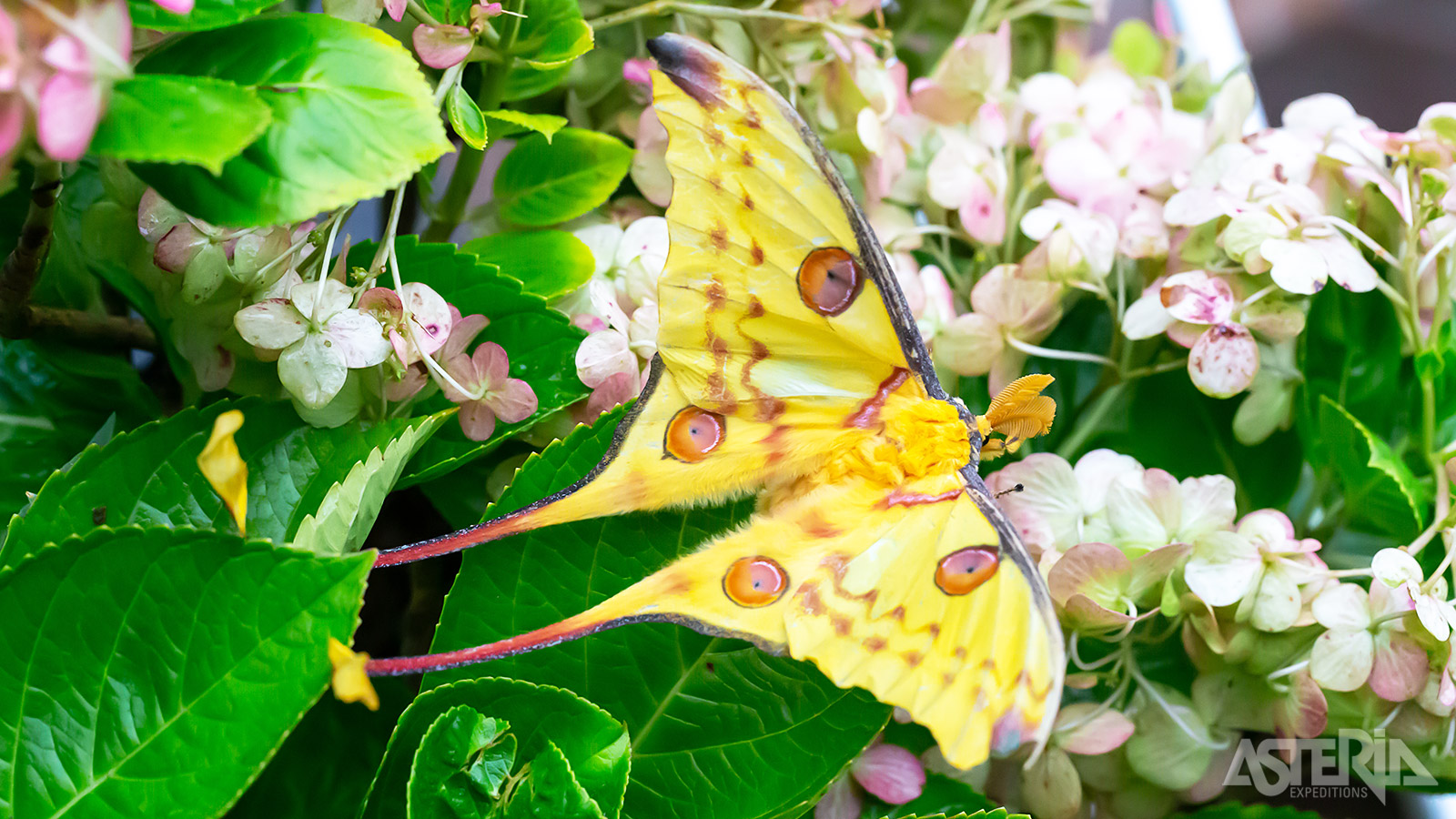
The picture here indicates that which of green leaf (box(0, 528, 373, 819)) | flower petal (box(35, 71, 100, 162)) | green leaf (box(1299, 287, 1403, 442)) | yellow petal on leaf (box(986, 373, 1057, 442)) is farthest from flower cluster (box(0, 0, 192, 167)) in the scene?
green leaf (box(1299, 287, 1403, 442))

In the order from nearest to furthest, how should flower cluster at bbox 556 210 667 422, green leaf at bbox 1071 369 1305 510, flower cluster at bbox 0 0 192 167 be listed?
flower cluster at bbox 0 0 192 167 < flower cluster at bbox 556 210 667 422 < green leaf at bbox 1071 369 1305 510

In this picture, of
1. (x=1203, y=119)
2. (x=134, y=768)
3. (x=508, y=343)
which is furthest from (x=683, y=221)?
(x=1203, y=119)

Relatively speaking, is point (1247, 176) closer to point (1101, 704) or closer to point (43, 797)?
point (1101, 704)

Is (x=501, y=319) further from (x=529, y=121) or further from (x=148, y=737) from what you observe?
(x=148, y=737)

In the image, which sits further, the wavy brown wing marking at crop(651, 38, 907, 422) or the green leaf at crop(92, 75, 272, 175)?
the wavy brown wing marking at crop(651, 38, 907, 422)

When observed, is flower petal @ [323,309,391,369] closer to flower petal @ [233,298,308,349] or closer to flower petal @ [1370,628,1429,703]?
flower petal @ [233,298,308,349]

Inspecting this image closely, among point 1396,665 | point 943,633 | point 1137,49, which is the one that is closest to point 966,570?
point 943,633

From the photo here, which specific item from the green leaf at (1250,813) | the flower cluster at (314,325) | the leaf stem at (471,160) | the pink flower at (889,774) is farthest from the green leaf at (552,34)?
the green leaf at (1250,813)

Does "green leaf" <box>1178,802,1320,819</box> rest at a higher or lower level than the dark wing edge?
lower
